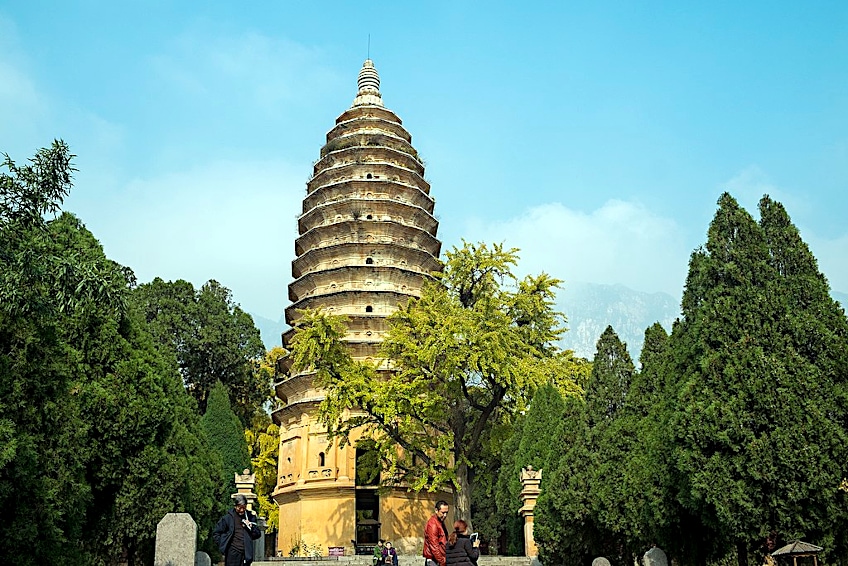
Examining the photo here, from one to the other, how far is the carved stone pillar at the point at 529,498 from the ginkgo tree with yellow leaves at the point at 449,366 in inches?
166

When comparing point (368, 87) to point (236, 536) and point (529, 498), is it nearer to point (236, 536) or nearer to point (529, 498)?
point (529, 498)

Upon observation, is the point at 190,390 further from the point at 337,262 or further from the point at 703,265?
the point at 703,265

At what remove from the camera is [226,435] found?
1111 inches

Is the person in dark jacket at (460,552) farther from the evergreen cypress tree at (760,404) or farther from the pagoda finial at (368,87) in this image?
the pagoda finial at (368,87)

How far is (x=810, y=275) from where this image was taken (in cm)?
1128

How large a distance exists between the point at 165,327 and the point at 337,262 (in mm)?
8375

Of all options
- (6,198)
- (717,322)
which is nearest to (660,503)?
(717,322)

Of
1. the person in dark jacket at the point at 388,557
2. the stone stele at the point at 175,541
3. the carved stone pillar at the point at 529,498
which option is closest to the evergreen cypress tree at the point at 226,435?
the person in dark jacket at the point at 388,557

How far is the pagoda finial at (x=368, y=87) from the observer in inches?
1499

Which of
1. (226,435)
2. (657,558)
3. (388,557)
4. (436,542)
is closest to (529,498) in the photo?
(388,557)

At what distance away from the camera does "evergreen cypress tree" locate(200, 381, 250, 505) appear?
27.7m

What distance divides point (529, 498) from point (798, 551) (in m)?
10.4

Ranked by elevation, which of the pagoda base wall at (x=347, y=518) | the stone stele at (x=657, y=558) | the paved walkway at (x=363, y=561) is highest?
the pagoda base wall at (x=347, y=518)

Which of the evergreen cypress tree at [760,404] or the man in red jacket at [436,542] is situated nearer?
the man in red jacket at [436,542]
